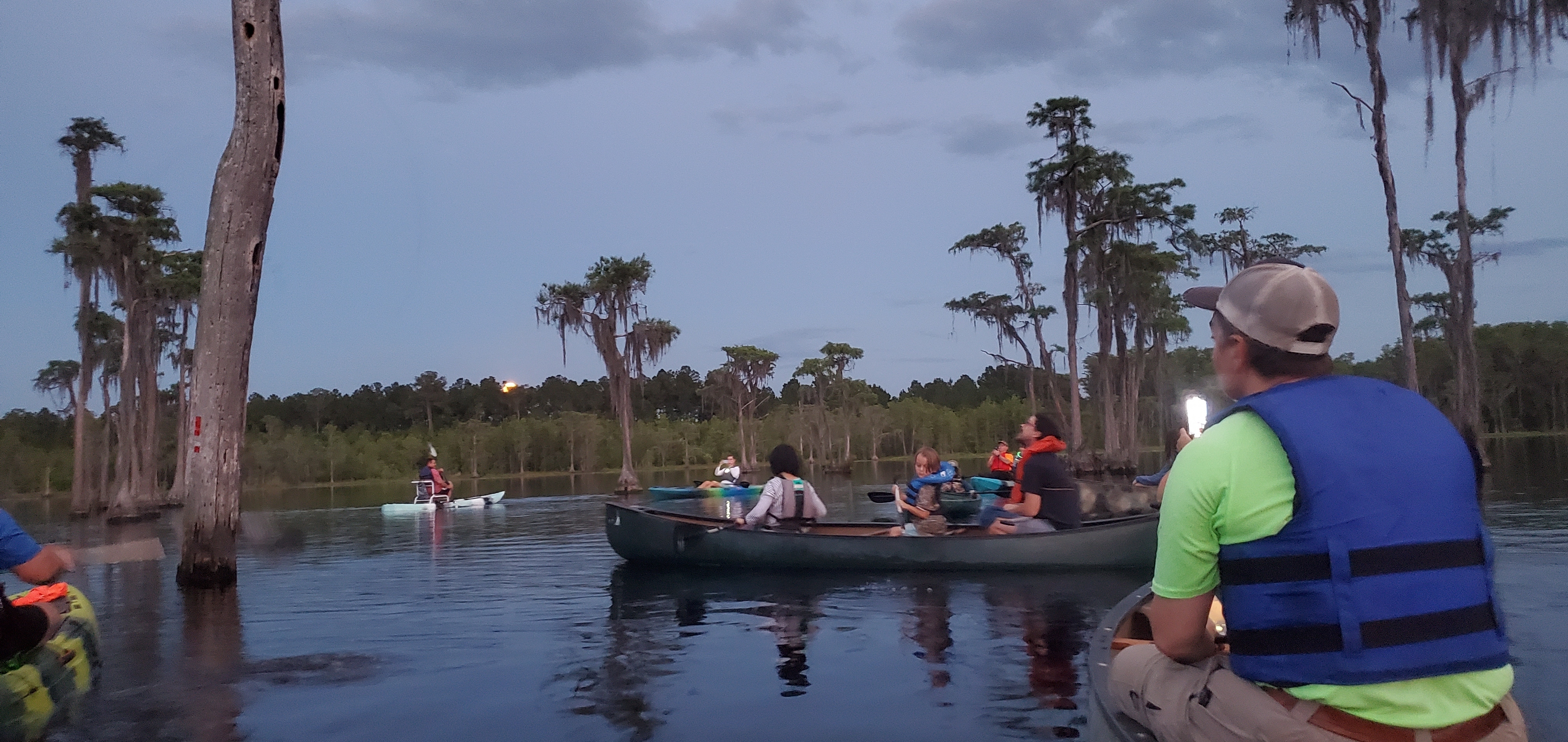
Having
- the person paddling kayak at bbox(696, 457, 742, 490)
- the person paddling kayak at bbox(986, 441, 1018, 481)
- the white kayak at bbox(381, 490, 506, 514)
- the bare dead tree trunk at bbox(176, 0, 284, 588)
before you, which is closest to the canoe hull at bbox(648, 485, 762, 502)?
the person paddling kayak at bbox(696, 457, 742, 490)

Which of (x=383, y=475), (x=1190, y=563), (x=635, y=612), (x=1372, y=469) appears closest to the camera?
(x=1372, y=469)

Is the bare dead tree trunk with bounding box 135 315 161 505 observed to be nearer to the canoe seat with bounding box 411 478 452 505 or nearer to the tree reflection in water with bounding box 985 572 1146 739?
the canoe seat with bounding box 411 478 452 505

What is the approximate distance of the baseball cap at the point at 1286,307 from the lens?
2297 millimetres

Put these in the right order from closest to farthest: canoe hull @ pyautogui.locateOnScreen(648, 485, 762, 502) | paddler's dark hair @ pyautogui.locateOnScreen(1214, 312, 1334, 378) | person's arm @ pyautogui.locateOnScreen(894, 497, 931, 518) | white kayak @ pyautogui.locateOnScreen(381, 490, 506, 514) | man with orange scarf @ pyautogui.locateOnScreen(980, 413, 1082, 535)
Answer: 1. paddler's dark hair @ pyautogui.locateOnScreen(1214, 312, 1334, 378)
2. man with orange scarf @ pyautogui.locateOnScreen(980, 413, 1082, 535)
3. person's arm @ pyautogui.locateOnScreen(894, 497, 931, 518)
4. white kayak @ pyautogui.locateOnScreen(381, 490, 506, 514)
5. canoe hull @ pyautogui.locateOnScreen(648, 485, 762, 502)

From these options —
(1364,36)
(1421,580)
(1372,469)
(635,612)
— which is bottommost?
(635,612)

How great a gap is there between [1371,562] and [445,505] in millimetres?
27722

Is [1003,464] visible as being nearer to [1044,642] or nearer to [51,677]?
[1044,642]

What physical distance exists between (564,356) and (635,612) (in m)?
33.1

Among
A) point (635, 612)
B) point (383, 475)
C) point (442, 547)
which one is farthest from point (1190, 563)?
point (383, 475)

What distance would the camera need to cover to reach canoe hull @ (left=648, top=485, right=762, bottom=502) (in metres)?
26.7

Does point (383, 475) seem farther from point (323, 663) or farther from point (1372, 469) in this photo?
point (1372, 469)

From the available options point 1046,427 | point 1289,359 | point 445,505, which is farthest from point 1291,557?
point 445,505

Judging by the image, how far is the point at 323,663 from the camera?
25.4ft

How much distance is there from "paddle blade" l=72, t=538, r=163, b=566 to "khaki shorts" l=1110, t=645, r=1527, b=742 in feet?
27.5
